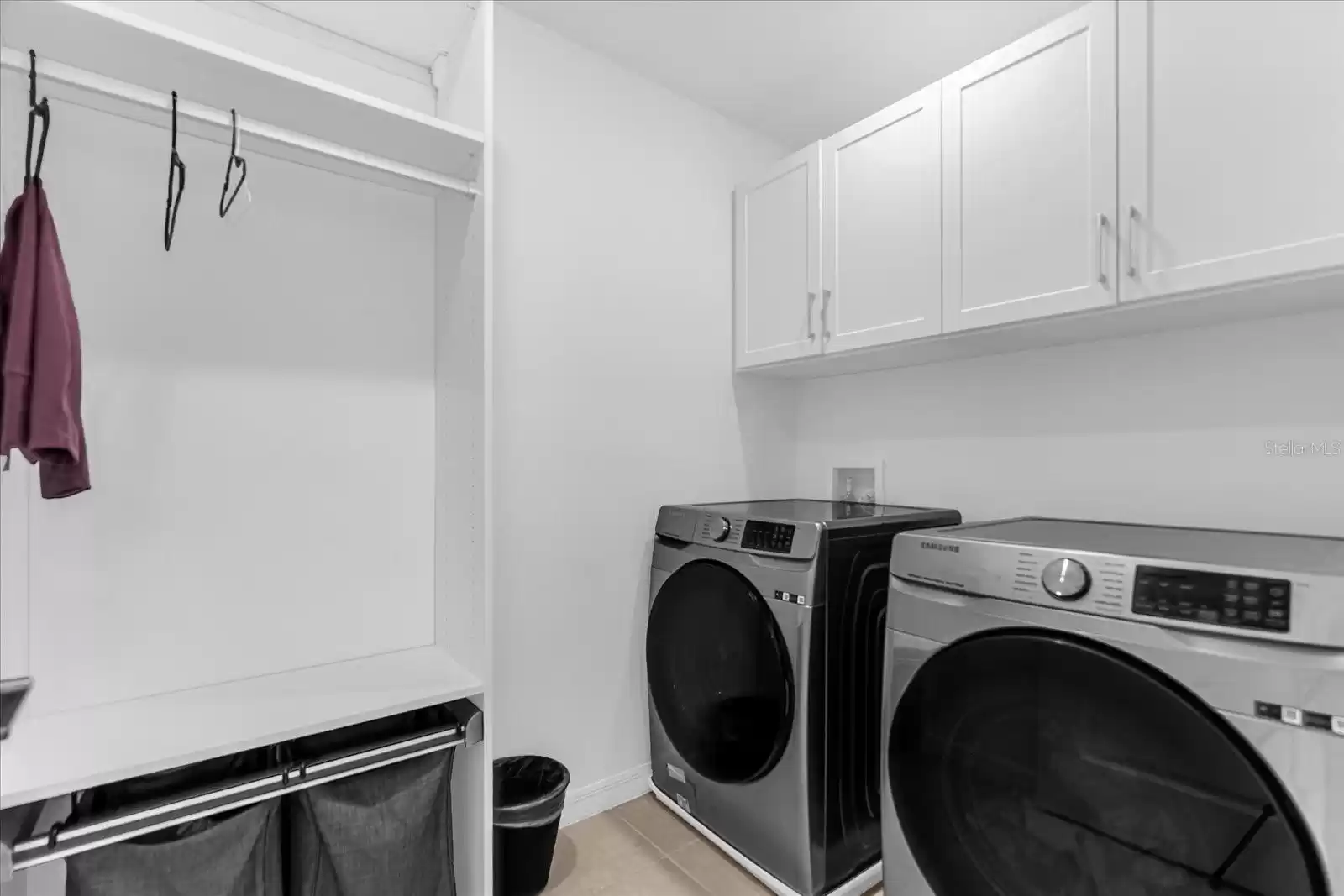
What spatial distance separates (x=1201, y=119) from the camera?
126 centimetres

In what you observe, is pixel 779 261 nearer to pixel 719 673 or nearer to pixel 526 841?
pixel 719 673

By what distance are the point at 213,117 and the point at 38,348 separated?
21.4 inches

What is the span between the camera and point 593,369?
2.05 meters

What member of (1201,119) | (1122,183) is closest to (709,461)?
(1122,183)

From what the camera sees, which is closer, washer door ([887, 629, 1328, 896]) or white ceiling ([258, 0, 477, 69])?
washer door ([887, 629, 1328, 896])

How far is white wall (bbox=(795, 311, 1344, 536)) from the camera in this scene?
1.45 meters

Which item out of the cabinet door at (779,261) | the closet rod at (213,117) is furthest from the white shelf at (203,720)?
the cabinet door at (779,261)

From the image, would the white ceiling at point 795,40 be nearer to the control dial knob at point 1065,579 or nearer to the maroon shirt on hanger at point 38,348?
the maroon shirt on hanger at point 38,348

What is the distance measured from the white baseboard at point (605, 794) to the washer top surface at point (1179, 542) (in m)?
1.38

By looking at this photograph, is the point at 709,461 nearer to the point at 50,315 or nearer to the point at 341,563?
the point at 341,563

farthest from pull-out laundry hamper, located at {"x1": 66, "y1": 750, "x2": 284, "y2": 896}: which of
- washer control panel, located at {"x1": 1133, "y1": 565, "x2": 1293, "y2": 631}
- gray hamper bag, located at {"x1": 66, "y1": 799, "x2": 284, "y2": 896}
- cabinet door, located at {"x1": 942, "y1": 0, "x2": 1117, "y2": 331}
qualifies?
cabinet door, located at {"x1": 942, "y1": 0, "x2": 1117, "y2": 331}
